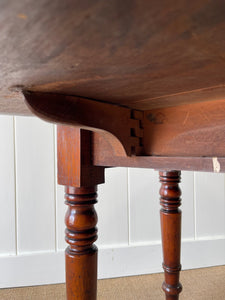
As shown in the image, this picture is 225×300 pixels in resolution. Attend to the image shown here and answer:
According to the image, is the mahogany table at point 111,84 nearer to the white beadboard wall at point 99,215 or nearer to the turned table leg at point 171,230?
the turned table leg at point 171,230

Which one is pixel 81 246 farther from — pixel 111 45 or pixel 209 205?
pixel 209 205

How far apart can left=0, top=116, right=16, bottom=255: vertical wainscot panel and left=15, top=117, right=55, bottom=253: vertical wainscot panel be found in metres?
0.02

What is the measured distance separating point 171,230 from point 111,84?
54 cm

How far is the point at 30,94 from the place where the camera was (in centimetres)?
30

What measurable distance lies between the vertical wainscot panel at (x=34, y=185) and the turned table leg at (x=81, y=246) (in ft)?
1.91

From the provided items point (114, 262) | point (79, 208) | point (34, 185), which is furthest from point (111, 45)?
point (114, 262)

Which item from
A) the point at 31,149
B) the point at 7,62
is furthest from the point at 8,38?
the point at 31,149

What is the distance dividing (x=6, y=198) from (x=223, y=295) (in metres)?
0.84

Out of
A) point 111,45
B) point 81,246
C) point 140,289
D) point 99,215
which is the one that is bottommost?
point 140,289

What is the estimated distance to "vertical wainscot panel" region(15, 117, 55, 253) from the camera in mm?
990

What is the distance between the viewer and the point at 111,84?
28 centimetres

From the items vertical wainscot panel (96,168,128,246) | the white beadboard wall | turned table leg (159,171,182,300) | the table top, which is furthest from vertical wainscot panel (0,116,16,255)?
the table top

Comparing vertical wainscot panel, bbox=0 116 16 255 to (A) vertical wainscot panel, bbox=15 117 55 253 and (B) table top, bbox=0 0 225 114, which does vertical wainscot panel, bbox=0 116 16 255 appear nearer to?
(A) vertical wainscot panel, bbox=15 117 55 253

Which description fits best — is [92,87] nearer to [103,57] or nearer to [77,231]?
[103,57]
